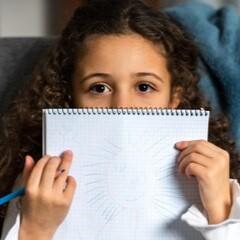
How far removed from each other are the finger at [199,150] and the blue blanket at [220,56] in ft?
1.08

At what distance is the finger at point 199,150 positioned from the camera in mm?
773

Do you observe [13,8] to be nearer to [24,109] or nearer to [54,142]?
[24,109]

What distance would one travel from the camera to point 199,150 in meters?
0.77

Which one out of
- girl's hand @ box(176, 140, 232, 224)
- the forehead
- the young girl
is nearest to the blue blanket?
the young girl

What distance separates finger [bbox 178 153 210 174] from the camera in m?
0.77

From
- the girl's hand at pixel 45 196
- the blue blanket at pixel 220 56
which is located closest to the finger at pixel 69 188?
the girl's hand at pixel 45 196

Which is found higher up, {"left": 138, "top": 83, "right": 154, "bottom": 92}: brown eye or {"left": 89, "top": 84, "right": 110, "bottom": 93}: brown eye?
{"left": 89, "top": 84, "right": 110, "bottom": 93}: brown eye

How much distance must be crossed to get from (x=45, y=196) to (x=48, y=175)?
0.03 meters

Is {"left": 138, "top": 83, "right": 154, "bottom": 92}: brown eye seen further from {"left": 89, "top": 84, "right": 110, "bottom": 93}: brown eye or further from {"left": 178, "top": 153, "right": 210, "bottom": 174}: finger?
{"left": 178, "top": 153, "right": 210, "bottom": 174}: finger

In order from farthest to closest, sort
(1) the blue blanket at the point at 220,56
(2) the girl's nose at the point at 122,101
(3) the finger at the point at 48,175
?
(1) the blue blanket at the point at 220,56 < (2) the girl's nose at the point at 122,101 < (3) the finger at the point at 48,175

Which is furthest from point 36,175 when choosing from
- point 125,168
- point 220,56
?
point 220,56

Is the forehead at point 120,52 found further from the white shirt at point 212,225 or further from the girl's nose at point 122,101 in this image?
the white shirt at point 212,225

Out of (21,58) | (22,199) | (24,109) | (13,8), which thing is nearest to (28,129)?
(24,109)

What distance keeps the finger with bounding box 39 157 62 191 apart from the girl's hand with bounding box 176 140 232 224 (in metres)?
0.17
